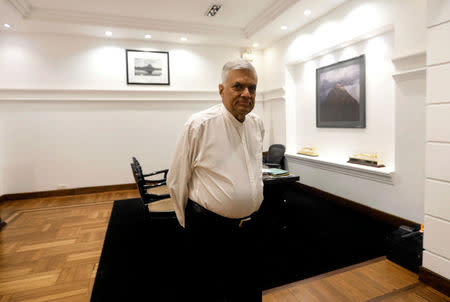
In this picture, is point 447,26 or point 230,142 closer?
point 230,142

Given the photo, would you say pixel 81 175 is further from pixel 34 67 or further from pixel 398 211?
pixel 398 211

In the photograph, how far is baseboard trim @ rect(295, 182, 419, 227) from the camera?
339cm

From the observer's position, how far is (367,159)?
3855mm

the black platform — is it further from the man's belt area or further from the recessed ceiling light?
the recessed ceiling light

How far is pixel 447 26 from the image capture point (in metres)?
1.95

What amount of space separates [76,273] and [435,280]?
10.2ft

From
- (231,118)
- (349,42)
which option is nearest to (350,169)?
(349,42)

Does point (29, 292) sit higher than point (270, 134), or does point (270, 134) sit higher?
point (270, 134)

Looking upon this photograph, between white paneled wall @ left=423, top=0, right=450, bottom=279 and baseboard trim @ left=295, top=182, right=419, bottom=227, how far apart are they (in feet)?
3.13

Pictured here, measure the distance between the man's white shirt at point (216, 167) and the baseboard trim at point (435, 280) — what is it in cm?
168

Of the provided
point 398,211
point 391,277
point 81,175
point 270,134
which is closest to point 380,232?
point 398,211

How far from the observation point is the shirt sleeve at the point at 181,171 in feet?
5.07

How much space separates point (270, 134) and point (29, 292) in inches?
203

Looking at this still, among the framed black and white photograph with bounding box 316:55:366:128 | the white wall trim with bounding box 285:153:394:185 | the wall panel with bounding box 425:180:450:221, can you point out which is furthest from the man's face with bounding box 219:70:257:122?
the framed black and white photograph with bounding box 316:55:366:128
